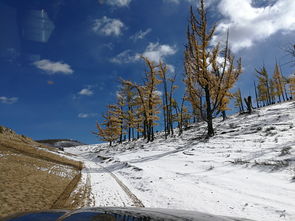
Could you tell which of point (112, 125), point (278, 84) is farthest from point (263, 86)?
point (112, 125)

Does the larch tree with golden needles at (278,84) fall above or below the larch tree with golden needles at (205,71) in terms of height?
above

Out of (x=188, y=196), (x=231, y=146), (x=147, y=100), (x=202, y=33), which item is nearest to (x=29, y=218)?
(x=188, y=196)

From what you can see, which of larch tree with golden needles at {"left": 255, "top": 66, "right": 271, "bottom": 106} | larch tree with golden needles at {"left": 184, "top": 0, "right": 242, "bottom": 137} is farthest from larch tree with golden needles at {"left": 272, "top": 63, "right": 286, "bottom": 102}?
larch tree with golden needles at {"left": 184, "top": 0, "right": 242, "bottom": 137}

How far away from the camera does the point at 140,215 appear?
4.72 ft

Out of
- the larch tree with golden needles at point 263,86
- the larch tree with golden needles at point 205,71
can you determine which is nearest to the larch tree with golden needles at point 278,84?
the larch tree with golden needles at point 263,86

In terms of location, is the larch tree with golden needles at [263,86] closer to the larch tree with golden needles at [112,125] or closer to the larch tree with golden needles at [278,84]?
the larch tree with golden needles at [278,84]

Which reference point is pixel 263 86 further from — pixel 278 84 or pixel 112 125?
pixel 112 125

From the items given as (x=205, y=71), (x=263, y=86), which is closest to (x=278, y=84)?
(x=263, y=86)

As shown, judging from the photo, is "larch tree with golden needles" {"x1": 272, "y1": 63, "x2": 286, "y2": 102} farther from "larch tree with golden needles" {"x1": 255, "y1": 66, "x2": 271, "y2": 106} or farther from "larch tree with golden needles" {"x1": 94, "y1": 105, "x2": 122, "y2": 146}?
"larch tree with golden needles" {"x1": 94, "y1": 105, "x2": 122, "y2": 146}

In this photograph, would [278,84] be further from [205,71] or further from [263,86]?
[205,71]

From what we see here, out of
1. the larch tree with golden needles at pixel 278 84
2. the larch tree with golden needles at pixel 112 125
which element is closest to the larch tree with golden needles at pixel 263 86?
the larch tree with golden needles at pixel 278 84

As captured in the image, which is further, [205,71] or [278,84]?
[278,84]

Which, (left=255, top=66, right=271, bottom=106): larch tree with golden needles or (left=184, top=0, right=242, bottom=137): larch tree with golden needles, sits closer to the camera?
(left=184, top=0, right=242, bottom=137): larch tree with golden needles

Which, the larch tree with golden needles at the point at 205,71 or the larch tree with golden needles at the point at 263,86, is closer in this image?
the larch tree with golden needles at the point at 205,71
